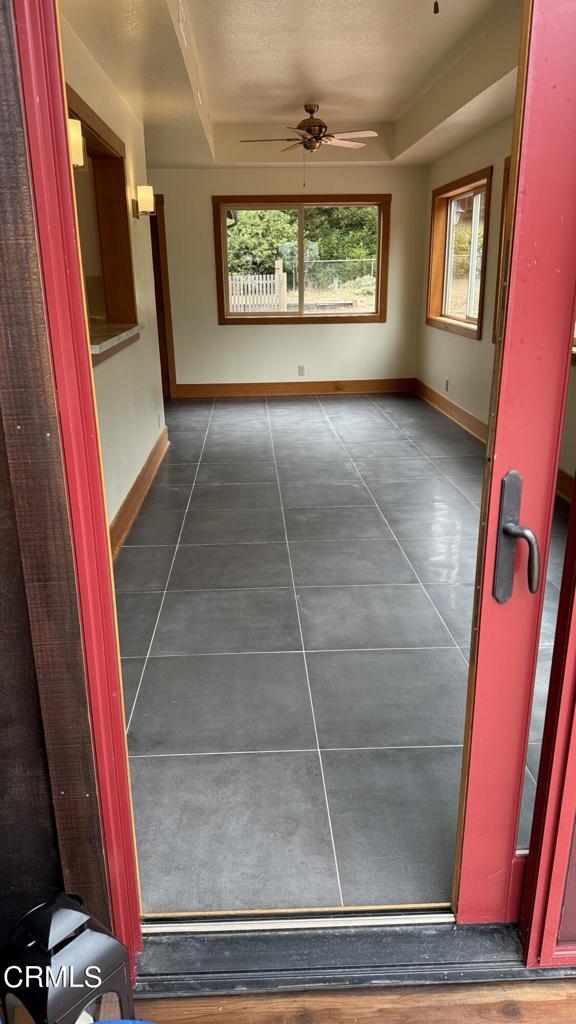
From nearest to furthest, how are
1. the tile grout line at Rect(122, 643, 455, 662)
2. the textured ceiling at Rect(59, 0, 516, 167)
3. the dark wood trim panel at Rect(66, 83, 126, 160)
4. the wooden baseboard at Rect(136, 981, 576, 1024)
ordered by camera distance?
1. the wooden baseboard at Rect(136, 981, 576, 1024)
2. the tile grout line at Rect(122, 643, 455, 662)
3. the dark wood trim panel at Rect(66, 83, 126, 160)
4. the textured ceiling at Rect(59, 0, 516, 167)

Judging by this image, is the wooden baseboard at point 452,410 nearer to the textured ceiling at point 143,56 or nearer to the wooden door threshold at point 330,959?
the textured ceiling at point 143,56

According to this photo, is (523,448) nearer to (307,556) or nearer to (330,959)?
(330,959)

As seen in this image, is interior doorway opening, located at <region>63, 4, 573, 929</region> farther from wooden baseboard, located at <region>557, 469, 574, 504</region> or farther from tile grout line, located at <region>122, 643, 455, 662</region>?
wooden baseboard, located at <region>557, 469, 574, 504</region>

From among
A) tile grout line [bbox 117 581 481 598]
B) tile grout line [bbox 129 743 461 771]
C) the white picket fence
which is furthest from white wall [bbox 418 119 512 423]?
tile grout line [bbox 129 743 461 771]

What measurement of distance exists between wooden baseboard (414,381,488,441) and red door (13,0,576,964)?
442cm

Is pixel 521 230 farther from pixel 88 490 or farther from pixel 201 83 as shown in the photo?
pixel 201 83

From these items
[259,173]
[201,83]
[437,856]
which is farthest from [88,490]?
[259,173]

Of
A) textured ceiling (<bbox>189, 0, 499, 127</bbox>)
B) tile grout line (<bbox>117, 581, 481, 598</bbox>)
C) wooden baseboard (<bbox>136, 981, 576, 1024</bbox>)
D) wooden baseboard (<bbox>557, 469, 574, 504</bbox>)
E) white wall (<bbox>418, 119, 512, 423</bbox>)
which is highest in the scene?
textured ceiling (<bbox>189, 0, 499, 127</bbox>)

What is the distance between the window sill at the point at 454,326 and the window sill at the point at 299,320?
706mm

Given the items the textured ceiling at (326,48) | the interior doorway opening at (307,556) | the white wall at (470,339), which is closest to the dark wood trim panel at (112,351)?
the interior doorway opening at (307,556)

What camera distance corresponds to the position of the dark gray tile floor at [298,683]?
1.81 m

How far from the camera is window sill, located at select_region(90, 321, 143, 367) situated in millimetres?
3309

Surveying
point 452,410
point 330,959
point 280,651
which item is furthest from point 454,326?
point 330,959

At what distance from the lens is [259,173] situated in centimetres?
773
